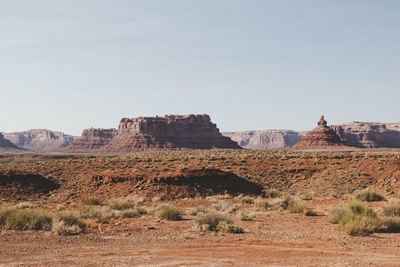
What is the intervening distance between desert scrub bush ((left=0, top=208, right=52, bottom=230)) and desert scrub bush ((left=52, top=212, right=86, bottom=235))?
1.71 feet

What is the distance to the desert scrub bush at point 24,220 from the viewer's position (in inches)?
508

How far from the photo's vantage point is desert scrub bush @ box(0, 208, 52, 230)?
1291cm

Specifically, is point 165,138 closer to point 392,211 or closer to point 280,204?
point 280,204

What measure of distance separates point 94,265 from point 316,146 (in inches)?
5008

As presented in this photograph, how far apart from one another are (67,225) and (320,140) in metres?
130

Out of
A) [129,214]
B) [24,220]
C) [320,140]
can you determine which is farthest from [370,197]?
[320,140]

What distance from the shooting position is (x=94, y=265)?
28.4 feet

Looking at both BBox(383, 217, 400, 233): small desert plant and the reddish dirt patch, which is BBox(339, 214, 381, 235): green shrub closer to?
BBox(383, 217, 400, 233): small desert plant

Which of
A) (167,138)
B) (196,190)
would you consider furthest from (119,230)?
(167,138)

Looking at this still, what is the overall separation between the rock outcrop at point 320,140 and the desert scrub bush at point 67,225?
12077 cm

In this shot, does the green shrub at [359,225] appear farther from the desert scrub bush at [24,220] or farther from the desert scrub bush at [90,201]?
the desert scrub bush at [90,201]

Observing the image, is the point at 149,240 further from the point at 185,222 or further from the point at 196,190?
the point at 196,190

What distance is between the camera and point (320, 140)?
13388cm

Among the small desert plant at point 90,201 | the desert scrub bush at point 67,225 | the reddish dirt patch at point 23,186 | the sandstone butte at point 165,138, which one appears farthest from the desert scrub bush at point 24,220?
the sandstone butte at point 165,138
